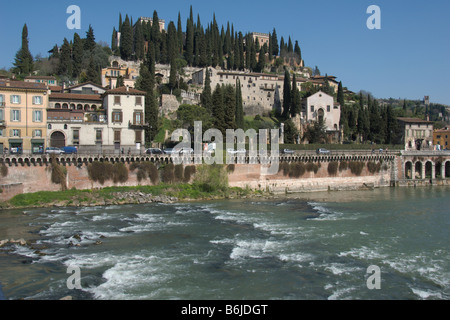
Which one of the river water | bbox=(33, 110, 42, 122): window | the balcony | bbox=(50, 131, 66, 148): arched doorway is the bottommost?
the river water

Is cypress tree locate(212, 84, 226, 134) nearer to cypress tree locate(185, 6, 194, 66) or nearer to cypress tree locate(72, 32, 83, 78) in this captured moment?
cypress tree locate(72, 32, 83, 78)

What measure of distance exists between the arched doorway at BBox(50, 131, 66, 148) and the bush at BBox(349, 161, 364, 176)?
35.5 meters

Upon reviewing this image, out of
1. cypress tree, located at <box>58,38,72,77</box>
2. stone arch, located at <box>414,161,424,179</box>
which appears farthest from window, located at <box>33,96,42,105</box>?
stone arch, located at <box>414,161,424,179</box>

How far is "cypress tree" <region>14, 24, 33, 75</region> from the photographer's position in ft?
235

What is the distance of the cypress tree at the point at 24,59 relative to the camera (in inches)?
2825

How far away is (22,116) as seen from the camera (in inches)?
1679

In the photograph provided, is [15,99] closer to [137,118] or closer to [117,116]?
[117,116]

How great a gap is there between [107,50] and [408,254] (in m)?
82.5

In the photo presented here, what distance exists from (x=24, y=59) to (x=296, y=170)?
56702mm

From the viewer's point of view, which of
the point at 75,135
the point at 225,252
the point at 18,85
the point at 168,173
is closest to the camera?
the point at 225,252

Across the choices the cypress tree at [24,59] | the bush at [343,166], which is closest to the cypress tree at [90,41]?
the cypress tree at [24,59]

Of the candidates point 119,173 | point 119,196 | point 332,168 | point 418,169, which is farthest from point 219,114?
point 418,169

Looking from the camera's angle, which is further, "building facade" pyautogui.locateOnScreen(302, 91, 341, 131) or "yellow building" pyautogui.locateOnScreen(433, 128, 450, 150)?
"yellow building" pyautogui.locateOnScreen(433, 128, 450, 150)

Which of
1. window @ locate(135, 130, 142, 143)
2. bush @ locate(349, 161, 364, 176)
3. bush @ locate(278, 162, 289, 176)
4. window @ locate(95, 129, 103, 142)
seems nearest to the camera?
window @ locate(95, 129, 103, 142)
